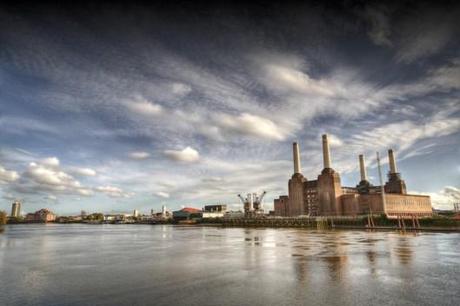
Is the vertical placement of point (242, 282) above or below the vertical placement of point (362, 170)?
below

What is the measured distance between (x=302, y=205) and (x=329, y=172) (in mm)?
27299

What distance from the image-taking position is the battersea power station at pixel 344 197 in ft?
A: 518

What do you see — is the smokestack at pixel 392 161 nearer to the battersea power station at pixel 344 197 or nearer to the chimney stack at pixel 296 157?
the battersea power station at pixel 344 197

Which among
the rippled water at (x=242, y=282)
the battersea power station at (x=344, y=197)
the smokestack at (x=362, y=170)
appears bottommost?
the rippled water at (x=242, y=282)

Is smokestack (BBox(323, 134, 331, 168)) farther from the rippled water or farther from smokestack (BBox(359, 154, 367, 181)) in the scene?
the rippled water

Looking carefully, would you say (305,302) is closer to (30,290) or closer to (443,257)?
(30,290)

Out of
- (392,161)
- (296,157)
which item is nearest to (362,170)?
(392,161)

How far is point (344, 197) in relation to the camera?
163125mm

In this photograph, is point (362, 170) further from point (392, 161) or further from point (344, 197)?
point (344, 197)

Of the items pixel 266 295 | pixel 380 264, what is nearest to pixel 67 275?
pixel 266 295

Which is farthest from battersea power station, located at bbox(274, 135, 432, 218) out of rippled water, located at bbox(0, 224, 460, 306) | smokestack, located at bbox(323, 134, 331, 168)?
rippled water, located at bbox(0, 224, 460, 306)

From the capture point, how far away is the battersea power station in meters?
158

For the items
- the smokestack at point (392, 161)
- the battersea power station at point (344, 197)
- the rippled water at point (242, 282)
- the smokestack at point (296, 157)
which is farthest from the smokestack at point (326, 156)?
the rippled water at point (242, 282)

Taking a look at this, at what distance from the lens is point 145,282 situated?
18719 mm
